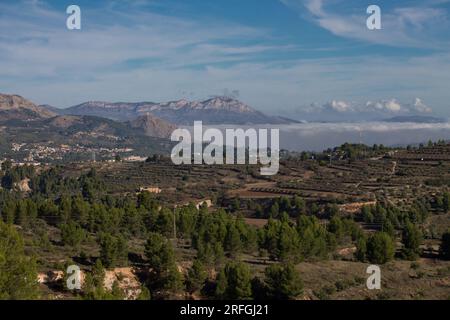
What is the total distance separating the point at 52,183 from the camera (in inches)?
3282

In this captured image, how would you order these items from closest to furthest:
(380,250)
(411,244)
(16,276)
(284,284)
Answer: (16,276) < (284,284) < (380,250) < (411,244)

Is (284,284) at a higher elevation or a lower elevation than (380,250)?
higher

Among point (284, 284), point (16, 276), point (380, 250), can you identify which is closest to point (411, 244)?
point (380, 250)

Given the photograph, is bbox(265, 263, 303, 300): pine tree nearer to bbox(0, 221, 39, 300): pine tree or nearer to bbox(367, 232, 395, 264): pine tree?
bbox(367, 232, 395, 264): pine tree

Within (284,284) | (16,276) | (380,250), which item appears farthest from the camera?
(380,250)

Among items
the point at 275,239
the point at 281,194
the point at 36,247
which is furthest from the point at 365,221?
the point at 36,247

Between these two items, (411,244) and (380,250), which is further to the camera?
(411,244)

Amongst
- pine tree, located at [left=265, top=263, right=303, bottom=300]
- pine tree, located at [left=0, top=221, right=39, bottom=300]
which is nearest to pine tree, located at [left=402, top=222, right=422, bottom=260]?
pine tree, located at [left=265, top=263, right=303, bottom=300]

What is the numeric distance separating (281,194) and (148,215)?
29.6m

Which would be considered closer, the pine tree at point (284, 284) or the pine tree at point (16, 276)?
the pine tree at point (16, 276)

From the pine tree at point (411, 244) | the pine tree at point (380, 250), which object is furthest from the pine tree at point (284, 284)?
the pine tree at point (411, 244)

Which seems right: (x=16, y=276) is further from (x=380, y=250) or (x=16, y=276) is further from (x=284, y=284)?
(x=380, y=250)

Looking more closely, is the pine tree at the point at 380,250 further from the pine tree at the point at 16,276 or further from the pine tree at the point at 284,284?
the pine tree at the point at 16,276
